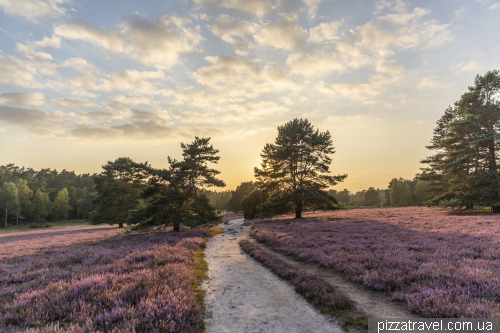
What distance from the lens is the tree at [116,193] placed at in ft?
126

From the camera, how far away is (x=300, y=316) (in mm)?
5945

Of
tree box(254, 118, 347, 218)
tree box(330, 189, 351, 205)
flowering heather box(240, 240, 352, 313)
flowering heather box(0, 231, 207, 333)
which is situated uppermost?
tree box(254, 118, 347, 218)

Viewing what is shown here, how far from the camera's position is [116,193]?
39500mm

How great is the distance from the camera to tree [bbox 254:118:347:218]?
31.6 metres

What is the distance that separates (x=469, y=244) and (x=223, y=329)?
13485mm

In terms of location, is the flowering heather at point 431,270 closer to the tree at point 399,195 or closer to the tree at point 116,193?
the tree at point 116,193

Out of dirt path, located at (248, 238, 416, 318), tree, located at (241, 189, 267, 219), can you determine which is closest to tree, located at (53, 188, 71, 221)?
tree, located at (241, 189, 267, 219)

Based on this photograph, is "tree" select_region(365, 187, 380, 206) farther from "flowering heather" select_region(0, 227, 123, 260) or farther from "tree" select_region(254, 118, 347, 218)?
"flowering heather" select_region(0, 227, 123, 260)

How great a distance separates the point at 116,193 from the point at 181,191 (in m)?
22.7

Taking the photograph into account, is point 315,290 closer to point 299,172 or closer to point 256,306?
point 256,306

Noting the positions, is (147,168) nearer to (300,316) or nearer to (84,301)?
(84,301)

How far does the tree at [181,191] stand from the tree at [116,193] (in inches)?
649

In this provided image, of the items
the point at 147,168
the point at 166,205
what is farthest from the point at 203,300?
the point at 147,168

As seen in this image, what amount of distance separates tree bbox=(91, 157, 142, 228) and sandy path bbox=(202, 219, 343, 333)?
3405 cm
